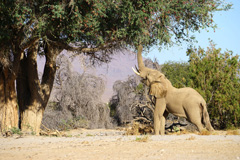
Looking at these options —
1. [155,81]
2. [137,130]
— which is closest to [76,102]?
[137,130]

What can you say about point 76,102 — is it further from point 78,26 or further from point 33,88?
point 78,26

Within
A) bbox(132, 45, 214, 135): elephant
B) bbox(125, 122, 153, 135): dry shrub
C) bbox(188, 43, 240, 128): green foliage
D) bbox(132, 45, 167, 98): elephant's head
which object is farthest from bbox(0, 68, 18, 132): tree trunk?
bbox(188, 43, 240, 128): green foliage

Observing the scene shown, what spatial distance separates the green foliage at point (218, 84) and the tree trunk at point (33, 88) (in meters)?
6.76

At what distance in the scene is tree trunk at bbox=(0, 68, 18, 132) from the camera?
1385 cm

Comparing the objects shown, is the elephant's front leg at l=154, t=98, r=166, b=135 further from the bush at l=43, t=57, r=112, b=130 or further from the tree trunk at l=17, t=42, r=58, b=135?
the bush at l=43, t=57, r=112, b=130

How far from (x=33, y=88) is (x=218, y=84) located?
873cm

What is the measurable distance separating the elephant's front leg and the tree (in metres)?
2.71

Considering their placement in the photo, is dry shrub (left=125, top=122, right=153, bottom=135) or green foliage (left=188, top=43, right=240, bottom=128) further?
green foliage (left=188, top=43, right=240, bottom=128)

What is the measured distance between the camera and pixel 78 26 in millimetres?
12148

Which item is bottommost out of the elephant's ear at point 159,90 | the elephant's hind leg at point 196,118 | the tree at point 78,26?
the elephant's hind leg at point 196,118

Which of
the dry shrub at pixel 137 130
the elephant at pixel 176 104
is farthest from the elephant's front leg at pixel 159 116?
the dry shrub at pixel 137 130

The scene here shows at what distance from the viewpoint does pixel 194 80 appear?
1792cm

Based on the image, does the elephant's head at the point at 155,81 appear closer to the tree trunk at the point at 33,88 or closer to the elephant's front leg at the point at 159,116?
the elephant's front leg at the point at 159,116

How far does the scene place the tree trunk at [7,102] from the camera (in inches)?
545
